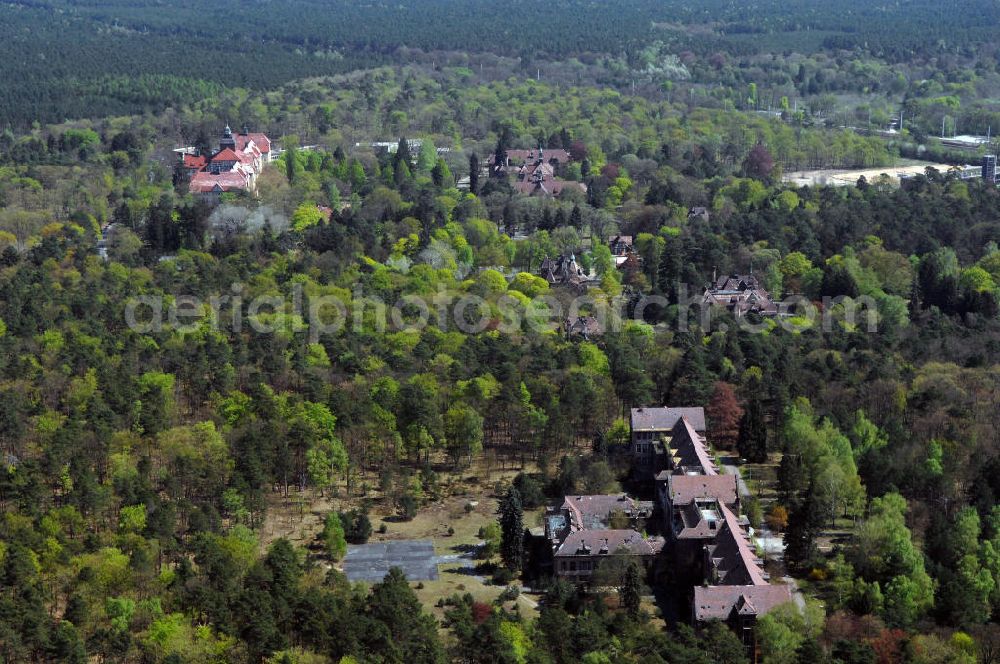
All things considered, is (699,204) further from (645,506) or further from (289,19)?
(289,19)

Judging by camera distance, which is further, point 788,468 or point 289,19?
point 289,19

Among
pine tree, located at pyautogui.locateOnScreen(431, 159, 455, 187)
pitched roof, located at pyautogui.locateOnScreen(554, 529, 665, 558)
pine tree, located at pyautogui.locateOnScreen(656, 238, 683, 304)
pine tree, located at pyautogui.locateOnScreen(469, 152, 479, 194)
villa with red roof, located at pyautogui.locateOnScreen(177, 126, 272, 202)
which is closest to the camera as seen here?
pitched roof, located at pyautogui.locateOnScreen(554, 529, 665, 558)

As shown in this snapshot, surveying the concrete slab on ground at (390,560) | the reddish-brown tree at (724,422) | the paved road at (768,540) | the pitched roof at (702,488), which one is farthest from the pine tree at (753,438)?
the concrete slab on ground at (390,560)

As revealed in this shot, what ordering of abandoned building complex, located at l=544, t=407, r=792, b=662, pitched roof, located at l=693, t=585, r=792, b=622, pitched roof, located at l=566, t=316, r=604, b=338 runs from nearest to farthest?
pitched roof, located at l=693, t=585, r=792, b=622
abandoned building complex, located at l=544, t=407, r=792, b=662
pitched roof, located at l=566, t=316, r=604, b=338

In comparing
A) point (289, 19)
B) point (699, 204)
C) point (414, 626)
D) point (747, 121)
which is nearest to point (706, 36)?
point (289, 19)

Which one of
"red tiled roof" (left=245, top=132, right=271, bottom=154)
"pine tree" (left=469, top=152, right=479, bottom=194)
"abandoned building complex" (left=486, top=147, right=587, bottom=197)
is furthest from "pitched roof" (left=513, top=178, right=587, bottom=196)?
"red tiled roof" (left=245, top=132, right=271, bottom=154)

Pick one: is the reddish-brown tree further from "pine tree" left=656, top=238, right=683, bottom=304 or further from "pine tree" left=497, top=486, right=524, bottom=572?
"pine tree" left=656, top=238, right=683, bottom=304

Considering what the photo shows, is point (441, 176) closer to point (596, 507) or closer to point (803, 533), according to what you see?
point (596, 507)

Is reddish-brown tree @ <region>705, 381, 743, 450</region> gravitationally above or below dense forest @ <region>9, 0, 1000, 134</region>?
below
